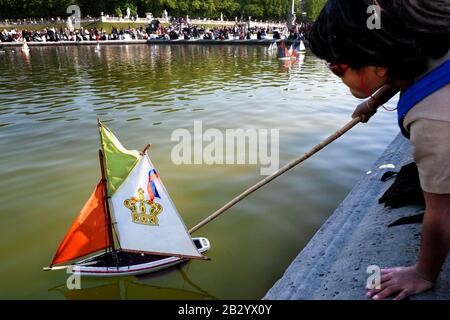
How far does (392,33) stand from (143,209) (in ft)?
10.4

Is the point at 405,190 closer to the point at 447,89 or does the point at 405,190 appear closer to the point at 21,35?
the point at 447,89

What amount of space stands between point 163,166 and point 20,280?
3.77 meters

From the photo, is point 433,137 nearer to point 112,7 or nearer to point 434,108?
point 434,108

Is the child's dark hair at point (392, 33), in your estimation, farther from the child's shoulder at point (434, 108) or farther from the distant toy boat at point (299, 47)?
the distant toy boat at point (299, 47)

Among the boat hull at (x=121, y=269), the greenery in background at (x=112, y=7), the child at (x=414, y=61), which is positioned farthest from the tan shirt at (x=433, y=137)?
the greenery in background at (x=112, y=7)

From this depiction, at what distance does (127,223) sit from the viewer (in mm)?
4191

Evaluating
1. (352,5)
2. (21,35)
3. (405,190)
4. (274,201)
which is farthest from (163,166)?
(21,35)

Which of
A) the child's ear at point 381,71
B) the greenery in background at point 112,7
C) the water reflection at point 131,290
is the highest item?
the greenery in background at point 112,7

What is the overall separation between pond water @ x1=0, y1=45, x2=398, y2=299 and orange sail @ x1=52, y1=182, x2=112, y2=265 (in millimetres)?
410

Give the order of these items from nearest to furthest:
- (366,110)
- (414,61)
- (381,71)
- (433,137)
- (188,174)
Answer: (433,137)
(414,61)
(381,71)
(366,110)
(188,174)

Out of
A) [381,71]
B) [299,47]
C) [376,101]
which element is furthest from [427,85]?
[299,47]

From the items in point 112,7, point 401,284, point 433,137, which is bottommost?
point 401,284

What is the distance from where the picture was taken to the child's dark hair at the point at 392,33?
171 centimetres

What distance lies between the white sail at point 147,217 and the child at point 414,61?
2.61 meters
